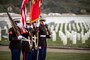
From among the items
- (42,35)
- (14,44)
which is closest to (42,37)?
(42,35)

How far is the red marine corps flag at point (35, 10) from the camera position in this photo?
24.4ft

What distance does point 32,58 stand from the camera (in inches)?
299

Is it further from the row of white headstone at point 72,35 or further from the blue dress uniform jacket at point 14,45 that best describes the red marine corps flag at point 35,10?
the row of white headstone at point 72,35

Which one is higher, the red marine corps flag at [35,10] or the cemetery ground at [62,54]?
the red marine corps flag at [35,10]

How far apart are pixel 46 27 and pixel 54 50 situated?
72 cm

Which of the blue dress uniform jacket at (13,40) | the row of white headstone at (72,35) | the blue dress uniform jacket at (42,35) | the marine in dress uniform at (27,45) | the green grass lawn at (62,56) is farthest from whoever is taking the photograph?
the row of white headstone at (72,35)

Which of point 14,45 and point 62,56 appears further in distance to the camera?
point 62,56

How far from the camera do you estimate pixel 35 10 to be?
24.8 ft

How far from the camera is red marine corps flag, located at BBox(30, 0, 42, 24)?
744 cm

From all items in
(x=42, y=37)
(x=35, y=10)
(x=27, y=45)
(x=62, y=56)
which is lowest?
(x=62, y=56)

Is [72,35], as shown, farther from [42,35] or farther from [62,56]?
[42,35]

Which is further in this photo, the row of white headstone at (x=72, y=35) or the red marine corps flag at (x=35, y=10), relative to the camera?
the row of white headstone at (x=72, y=35)

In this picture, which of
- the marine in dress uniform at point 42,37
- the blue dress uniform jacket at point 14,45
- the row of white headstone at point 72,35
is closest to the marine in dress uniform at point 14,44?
the blue dress uniform jacket at point 14,45

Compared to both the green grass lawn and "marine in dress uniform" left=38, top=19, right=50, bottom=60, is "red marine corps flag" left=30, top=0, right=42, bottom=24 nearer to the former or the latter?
"marine in dress uniform" left=38, top=19, right=50, bottom=60
